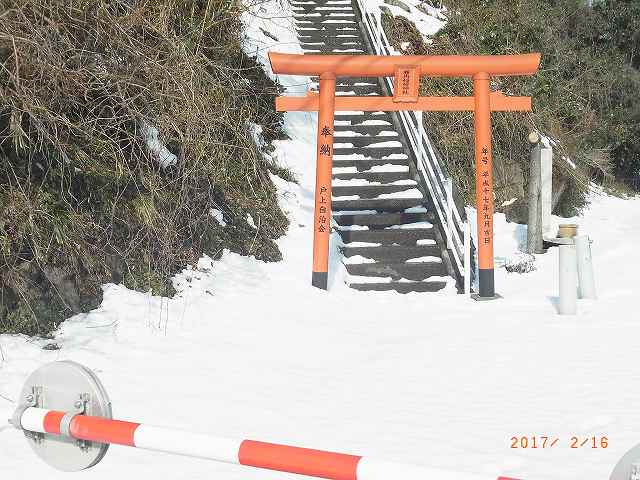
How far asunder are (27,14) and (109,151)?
4.97 feet

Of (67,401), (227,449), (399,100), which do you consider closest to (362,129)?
(399,100)

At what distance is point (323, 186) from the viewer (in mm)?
10016

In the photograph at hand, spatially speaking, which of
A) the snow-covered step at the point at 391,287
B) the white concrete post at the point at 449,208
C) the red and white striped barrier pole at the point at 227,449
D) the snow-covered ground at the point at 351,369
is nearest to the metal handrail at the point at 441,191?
the white concrete post at the point at 449,208

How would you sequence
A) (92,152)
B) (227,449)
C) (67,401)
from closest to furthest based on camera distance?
1. (227,449)
2. (67,401)
3. (92,152)

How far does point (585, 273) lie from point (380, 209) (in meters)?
3.04

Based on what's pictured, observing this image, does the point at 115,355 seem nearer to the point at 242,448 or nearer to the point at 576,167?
the point at 242,448

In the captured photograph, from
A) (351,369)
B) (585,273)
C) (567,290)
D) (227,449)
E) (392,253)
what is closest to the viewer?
(227,449)

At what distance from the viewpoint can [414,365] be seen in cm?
715

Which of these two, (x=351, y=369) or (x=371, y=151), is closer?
(x=351, y=369)

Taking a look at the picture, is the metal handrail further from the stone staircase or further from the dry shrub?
the dry shrub
